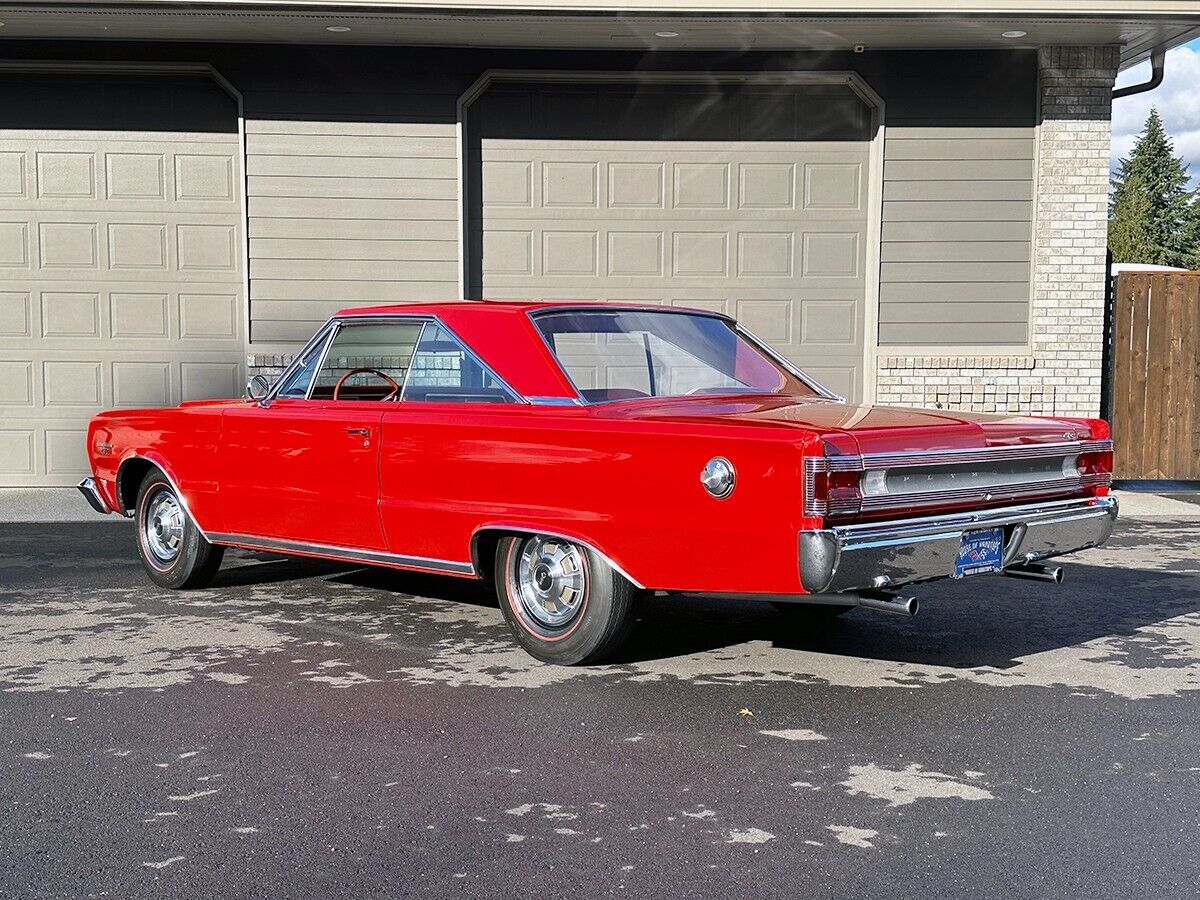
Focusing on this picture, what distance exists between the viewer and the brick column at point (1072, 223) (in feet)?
41.5

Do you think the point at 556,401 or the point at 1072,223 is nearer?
the point at 556,401

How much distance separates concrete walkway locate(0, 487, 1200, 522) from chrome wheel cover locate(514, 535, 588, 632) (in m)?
6.34

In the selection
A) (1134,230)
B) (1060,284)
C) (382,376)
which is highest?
(1134,230)

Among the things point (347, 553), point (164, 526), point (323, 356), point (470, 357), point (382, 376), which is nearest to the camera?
point (470, 357)

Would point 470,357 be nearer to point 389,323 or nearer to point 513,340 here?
point 513,340

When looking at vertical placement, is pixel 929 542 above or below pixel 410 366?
below

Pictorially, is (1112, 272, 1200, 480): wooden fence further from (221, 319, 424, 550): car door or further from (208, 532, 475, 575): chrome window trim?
(208, 532, 475, 575): chrome window trim

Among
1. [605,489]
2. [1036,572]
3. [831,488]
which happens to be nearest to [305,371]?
[605,489]

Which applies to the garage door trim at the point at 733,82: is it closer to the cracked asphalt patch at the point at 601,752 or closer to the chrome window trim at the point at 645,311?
the cracked asphalt patch at the point at 601,752

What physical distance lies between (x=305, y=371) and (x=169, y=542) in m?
1.55

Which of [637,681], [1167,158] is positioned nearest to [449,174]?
[637,681]

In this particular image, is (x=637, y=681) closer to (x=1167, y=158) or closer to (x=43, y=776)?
(x=43, y=776)

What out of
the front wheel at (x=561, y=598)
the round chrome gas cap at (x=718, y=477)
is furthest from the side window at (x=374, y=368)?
the round chrome gas cap at (x=718, y=477)

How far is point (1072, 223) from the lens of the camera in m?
12.7
